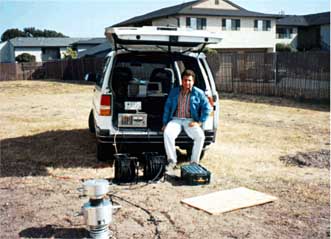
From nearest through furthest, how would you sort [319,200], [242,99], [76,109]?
1. [319,200]
2. [76,109]
3. [242,99]

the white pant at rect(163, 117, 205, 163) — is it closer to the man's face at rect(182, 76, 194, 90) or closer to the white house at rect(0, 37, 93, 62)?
the man's face at rect(182, 76, 194, 90)

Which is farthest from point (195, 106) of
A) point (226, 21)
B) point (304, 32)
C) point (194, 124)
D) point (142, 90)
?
point (304, 32)

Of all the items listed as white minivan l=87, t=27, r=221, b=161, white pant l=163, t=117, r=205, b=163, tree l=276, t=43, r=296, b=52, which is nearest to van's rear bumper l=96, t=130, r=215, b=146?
white minivan l=87, t=27, r=221, b=161

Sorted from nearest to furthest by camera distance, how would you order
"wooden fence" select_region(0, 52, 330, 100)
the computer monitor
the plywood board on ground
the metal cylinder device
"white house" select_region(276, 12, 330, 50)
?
the metal cylinder device
the plywood board on ground
the computer monitor
"wooden fence" select_region(0, 52, 330, 100)
"white house" select_region(276, 12, 330, 50)

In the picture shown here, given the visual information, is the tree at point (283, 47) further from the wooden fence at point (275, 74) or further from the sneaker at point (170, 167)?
the sneaker at point (170, 167)

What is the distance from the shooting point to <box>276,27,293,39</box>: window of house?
4341 centimetres

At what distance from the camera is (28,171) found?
18.6 ft

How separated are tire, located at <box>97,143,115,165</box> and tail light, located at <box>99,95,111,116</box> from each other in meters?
0.51

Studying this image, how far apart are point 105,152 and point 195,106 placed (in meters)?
1.46

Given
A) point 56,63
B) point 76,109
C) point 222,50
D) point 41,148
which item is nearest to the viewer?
point 41,148

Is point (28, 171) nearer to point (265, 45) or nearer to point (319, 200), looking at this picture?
point (319, 200)

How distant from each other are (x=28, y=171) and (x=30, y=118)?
566 centimetres

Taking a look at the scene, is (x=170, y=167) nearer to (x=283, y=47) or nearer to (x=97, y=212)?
(x=97, y=212)

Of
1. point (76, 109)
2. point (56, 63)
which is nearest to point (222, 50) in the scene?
point (56, 63)
